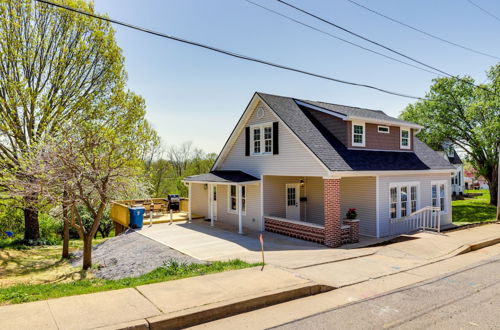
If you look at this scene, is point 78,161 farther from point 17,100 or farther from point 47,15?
point 47,15

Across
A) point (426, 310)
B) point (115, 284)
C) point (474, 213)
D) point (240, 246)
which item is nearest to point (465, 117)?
point (474, 213)

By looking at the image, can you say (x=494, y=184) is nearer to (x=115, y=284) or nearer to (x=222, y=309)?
(x=222, y=309)

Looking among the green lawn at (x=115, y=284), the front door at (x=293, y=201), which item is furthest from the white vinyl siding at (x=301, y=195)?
the green lawn at (x=115, y=284)

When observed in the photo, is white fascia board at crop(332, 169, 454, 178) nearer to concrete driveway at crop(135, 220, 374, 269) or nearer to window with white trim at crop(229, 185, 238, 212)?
concrete driveway at crop(135, 220, 374, 269)

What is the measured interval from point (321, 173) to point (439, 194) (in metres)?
9.60

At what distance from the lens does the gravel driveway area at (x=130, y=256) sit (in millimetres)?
11734

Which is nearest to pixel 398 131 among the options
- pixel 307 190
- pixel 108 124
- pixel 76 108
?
pixel 307 190

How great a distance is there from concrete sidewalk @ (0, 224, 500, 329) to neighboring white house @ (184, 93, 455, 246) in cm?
286

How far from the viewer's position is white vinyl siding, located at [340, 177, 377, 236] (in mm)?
15438

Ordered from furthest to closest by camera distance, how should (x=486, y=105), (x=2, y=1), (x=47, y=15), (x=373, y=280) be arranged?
(x=486, y=105), (x=47, y=15), (x=2, y=1), (x=373, y=280)

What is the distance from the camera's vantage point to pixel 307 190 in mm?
19172

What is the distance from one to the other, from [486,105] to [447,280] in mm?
26095

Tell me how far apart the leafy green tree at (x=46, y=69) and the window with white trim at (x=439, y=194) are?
20.2 metres

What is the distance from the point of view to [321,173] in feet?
45.5
